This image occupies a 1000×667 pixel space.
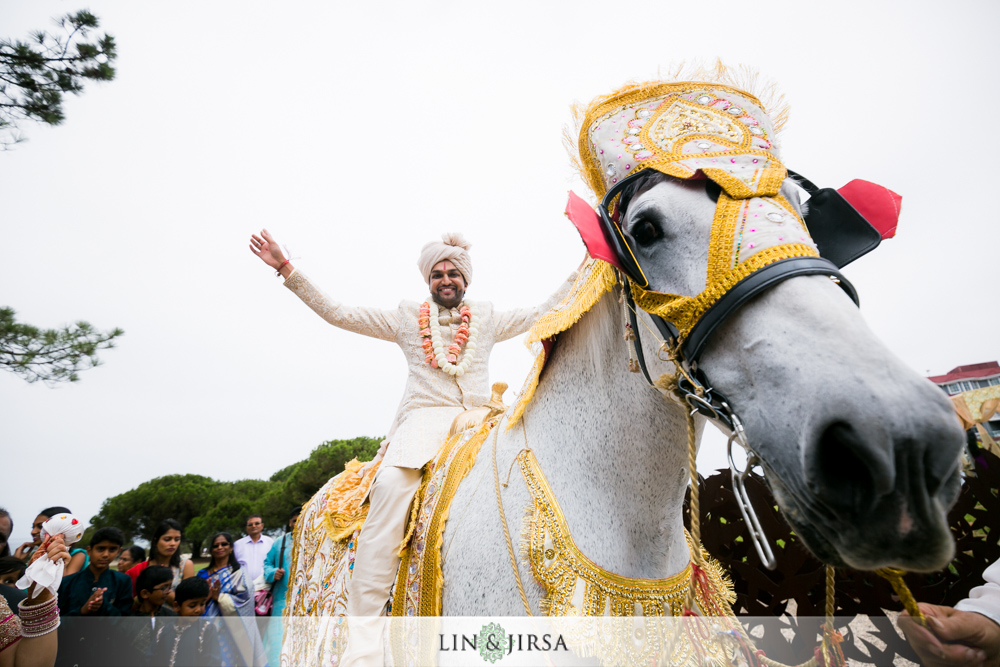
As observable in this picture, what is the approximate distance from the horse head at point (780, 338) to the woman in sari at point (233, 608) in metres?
6.37

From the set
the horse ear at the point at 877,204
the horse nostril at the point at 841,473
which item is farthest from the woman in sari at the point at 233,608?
the horse ear at the point at 877,204

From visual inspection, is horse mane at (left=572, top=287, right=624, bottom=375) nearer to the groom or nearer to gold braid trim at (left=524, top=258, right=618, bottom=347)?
gold braid trim at (left=524, top=258, right=618, bottom=347)

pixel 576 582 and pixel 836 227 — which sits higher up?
pixel 836 227

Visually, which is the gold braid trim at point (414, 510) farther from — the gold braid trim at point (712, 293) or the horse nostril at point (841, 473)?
the horse nostril at point (841, 473)

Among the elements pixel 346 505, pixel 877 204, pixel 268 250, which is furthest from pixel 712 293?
pixel 268 250

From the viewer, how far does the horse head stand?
36.1 inches

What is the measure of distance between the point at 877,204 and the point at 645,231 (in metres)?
0.88

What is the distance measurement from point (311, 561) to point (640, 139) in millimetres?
3139

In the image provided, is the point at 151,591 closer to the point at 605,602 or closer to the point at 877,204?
the point at 605,602

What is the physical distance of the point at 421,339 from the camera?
3.12 metres

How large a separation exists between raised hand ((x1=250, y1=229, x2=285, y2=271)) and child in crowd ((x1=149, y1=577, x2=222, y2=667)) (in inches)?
161

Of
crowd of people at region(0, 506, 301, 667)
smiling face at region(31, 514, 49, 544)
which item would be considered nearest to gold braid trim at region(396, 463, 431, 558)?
crowd of people at region(0, 506, 301, 667)

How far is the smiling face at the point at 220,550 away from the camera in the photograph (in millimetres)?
6970

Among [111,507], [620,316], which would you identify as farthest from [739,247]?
[111,507]
